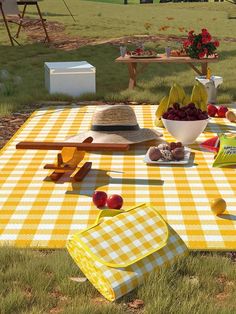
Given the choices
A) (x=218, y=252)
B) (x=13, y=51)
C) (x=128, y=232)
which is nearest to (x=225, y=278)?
(x=218, y=252)

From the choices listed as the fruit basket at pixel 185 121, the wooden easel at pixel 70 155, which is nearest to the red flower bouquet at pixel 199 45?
the fruit basket at pixel 185 121

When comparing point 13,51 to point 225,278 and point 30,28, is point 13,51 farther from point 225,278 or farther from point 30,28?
point 225,278

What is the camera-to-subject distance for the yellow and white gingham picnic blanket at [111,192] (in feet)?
14.1

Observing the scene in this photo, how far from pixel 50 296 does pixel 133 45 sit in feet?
50.7

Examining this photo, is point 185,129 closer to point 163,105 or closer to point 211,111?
point 163,105

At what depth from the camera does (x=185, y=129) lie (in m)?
6.65

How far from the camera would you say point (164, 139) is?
7180 mm

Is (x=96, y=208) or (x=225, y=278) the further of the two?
(x=96, y=208)

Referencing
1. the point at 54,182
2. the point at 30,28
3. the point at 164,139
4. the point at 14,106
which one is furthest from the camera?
the point at 30,28

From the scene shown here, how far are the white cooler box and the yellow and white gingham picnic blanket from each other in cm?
313

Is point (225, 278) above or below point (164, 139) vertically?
above

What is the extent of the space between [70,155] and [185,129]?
1.50m

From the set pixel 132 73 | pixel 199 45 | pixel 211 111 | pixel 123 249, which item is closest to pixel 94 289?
pixel 123 249

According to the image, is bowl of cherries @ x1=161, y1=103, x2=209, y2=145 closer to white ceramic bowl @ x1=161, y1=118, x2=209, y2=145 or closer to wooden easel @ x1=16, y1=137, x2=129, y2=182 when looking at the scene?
white ceramic bowl @ x1=161, y1=118, x2=209, y2=145
